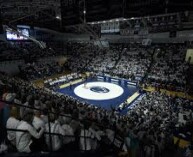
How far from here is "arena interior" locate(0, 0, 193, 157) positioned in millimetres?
4863

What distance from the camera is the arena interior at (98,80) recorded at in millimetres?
4863

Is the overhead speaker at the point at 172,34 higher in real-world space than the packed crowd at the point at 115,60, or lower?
higher

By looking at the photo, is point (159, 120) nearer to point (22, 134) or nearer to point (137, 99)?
point (137, 99)

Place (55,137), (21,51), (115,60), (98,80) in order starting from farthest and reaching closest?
1. (115,60)
2. (21,51)
3. (98,80)
4. (55,137)

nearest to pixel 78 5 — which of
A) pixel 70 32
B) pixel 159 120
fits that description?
pixel 159 120

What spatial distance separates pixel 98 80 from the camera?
2911cm

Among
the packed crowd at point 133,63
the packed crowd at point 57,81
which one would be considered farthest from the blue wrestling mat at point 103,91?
the packed crowd at point 133,63

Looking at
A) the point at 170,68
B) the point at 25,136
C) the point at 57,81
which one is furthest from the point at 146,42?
the point at 25,136

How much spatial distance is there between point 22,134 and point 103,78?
2560 centimetres

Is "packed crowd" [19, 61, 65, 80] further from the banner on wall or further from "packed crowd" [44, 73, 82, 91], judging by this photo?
the banner on wall

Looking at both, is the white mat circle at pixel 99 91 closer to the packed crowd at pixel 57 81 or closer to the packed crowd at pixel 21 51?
the packed crowd at pixel 57 81

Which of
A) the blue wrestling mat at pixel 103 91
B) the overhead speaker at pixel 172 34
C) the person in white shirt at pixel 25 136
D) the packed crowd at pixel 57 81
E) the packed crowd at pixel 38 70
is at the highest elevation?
the overhead speaker at pixel 172 34

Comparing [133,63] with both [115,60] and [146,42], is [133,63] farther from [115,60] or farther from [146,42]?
[146,42]

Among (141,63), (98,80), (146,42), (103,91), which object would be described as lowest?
(103,91)
